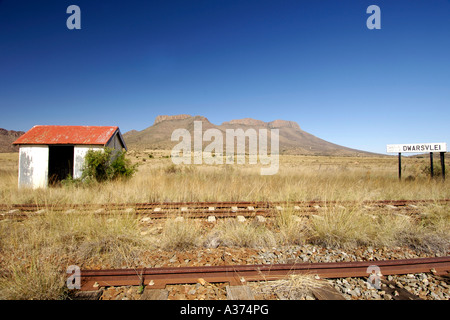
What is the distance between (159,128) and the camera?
141m

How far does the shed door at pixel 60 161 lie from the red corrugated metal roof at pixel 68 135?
2.66 m

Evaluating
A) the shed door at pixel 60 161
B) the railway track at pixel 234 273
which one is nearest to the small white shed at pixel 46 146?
the shed door at pixel 60 161

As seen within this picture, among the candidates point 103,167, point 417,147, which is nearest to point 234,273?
point 103,167

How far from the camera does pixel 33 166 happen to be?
1117 cm

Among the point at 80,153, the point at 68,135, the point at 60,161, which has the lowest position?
the point at 60,161

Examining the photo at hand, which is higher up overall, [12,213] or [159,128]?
[159,128]

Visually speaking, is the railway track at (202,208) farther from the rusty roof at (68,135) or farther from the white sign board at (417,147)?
the white sign board at (417,147)

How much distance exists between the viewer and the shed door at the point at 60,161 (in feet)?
47.5

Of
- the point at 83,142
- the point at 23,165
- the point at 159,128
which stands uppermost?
the point at 159,128

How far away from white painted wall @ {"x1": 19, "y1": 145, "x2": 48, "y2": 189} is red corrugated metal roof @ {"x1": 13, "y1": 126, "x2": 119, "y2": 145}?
444mm

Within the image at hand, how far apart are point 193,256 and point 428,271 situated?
3645 millimetres

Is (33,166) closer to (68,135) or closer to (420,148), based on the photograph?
(68,135)

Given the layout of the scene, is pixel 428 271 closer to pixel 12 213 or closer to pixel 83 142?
pixel 12 213
